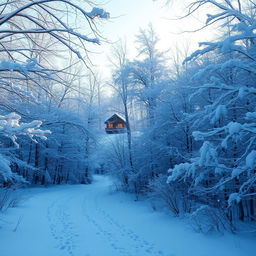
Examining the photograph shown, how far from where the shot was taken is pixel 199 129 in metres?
9.07

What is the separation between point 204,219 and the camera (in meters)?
7.15

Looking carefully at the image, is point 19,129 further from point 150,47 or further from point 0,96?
point 150,47

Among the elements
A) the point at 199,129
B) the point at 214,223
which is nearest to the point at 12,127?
the point at 214,223

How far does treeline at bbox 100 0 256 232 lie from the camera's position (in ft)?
12.3

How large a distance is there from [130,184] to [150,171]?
261 centimetres

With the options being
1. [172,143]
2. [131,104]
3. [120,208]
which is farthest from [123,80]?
[120,208]

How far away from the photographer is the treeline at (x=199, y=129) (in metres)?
3.74

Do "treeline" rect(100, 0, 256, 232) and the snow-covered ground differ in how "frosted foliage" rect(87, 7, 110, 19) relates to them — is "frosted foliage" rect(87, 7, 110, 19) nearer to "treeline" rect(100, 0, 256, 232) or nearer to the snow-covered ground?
"treeline" rect(100, 0, 256, 232)

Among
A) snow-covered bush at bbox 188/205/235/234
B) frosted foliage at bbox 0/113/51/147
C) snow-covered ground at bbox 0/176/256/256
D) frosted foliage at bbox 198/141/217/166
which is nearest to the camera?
frosted foliage at bbox 0/113/51/147

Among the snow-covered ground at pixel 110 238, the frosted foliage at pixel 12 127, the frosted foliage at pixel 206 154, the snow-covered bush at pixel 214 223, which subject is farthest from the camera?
the snow-covered bush at pixel 214 223

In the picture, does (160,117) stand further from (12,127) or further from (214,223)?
(12,127)

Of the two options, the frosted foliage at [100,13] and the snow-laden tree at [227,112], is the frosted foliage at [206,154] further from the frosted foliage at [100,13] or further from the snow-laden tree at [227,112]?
the frosted foliage at [100,13]

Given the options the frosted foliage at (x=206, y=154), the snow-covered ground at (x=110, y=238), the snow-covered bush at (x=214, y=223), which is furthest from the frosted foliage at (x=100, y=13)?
the snow-covered bush at (x=214, y=223)

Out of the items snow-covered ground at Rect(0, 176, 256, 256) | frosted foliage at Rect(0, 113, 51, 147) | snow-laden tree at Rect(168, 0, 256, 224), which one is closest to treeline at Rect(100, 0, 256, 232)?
snow-laden tree at Rect(168, 0, 256, 224)
